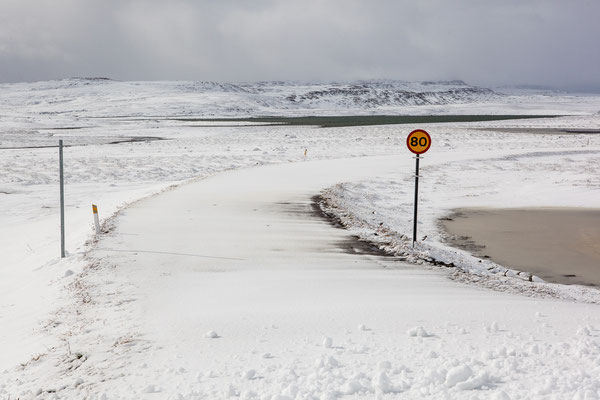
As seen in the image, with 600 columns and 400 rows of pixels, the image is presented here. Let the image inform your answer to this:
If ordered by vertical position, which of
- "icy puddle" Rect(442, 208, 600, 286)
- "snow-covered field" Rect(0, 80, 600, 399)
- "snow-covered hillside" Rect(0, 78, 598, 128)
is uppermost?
"snow-covered hillside" Rect(0, 78, 598, 128)

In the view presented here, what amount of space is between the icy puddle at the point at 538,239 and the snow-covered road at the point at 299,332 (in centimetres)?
360

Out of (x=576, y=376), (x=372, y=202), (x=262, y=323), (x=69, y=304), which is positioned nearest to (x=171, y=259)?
(x=69, y=304)

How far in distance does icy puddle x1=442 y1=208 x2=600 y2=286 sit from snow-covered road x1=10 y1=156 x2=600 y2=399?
360 cm

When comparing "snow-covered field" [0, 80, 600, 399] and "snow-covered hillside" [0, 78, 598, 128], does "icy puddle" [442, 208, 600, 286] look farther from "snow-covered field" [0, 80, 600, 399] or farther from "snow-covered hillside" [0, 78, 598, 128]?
"snow-covered hillside" [0, 78, 598, 128]

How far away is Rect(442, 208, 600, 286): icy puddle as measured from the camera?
11.6 metres

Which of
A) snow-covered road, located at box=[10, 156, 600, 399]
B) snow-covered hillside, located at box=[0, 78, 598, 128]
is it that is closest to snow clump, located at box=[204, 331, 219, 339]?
snow-covered road, located at box=[10, 156, 600, 399]

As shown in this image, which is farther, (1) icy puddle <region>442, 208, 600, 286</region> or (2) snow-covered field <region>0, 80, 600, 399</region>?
(1) icy puddle <region>442, 208, 600, 286</region>

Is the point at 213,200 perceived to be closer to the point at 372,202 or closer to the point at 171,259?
the point at 372,202

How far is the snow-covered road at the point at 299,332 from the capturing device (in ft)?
15.5

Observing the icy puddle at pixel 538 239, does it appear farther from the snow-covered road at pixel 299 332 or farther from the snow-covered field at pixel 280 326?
the snow-covered road at pixel 299 332

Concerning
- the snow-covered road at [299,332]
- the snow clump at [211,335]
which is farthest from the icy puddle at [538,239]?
the snow clump at [211,335]

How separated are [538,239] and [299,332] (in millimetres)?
10084

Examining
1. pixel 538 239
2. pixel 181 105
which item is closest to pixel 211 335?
pixel 538 239

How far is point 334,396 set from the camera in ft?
14.9
